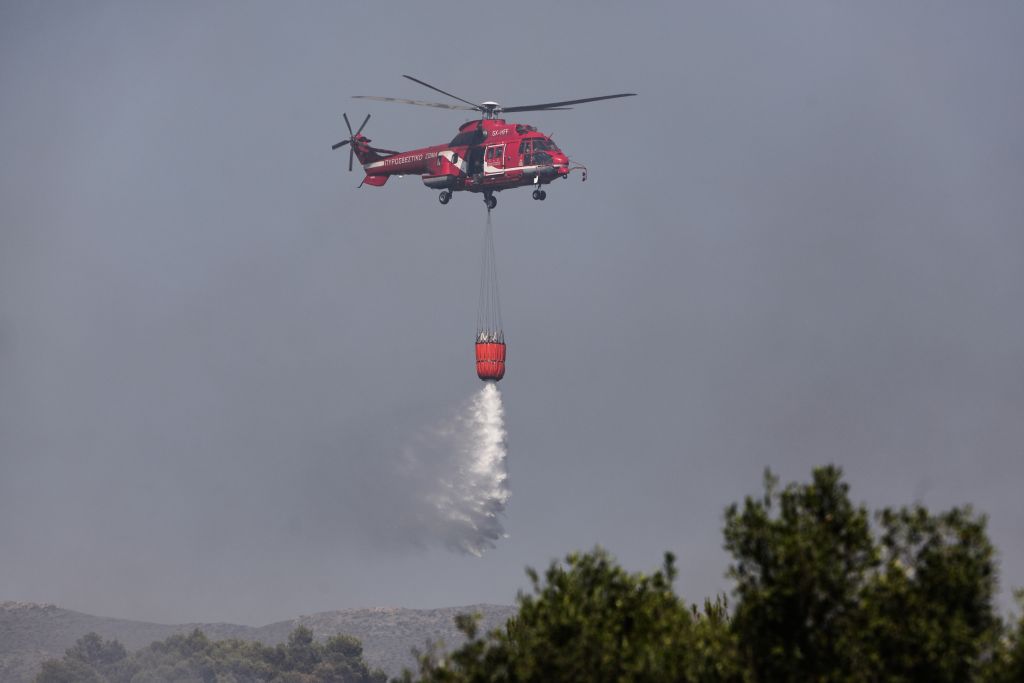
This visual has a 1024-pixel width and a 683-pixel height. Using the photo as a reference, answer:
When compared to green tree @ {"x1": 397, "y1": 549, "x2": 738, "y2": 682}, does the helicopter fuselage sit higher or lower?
higher

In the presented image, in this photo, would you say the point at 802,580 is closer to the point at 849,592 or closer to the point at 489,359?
the point at 849,592

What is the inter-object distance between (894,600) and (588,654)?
35.2 ft

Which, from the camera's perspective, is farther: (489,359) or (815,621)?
(489,359)

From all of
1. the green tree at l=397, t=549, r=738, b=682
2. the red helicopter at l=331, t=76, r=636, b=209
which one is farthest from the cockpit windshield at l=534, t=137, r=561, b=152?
the green tree at l=397, t=549, r=738, b=682

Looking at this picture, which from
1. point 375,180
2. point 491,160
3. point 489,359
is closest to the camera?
point 491,160

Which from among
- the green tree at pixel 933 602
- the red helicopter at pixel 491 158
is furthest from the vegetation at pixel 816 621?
the red helicopter at pixel 491 158

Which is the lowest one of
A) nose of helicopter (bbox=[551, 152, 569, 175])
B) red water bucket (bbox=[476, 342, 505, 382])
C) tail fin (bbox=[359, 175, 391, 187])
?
red water bucket (bbox=[476, 342, 505, 382])

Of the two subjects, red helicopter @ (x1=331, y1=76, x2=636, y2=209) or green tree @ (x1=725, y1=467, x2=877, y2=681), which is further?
red helicopter @ (x1=331, y1=76, x2=636, y2=209)

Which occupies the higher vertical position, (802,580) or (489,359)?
(489,359)

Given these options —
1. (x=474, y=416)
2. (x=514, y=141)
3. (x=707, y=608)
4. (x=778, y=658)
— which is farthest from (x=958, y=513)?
(x=474, y=416)

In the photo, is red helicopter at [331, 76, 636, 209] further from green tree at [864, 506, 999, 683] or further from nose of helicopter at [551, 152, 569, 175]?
green tree at [864, 506, 999, 683]

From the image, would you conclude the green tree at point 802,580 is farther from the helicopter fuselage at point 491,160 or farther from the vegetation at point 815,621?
the helicopter fuselage at point 491,160

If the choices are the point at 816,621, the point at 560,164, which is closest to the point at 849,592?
the point at 816,621

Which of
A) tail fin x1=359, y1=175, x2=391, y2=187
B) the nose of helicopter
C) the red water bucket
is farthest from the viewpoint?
tail fin x1=359, y1=175, x2=391, y2=187
